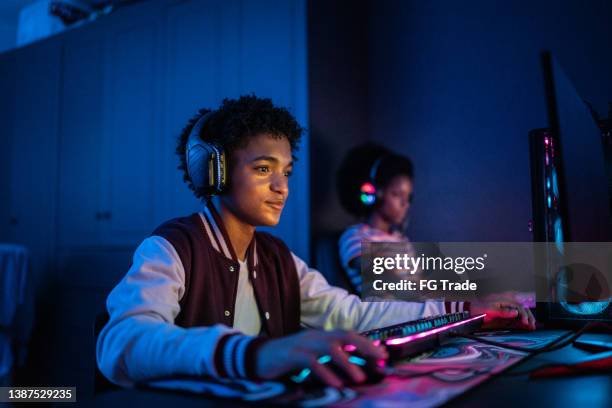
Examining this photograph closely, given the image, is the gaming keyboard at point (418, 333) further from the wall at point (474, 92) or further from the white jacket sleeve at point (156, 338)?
the wall at point (474, 92)

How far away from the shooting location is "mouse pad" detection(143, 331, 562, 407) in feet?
1.29

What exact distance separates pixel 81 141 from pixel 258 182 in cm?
176

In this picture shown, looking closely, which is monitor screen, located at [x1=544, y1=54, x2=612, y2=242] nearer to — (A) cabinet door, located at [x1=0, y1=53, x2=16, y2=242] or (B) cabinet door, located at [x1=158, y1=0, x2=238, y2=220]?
(B) cabinet door, located at [x1=158, y1=0, x2=238, y2=220]

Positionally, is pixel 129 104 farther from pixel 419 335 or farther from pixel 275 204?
pixel 419 335

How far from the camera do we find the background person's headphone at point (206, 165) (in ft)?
2.74

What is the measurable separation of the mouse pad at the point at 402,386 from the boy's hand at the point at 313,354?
0.04 ft

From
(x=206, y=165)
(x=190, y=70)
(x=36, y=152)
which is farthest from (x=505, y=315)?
(x=36, y=152)

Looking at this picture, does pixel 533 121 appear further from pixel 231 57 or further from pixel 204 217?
pixel 204 217

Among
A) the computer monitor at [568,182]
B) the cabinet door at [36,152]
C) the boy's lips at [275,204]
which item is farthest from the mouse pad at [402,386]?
the cabinet door at [36,152]

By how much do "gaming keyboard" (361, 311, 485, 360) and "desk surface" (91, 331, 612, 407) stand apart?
9cm

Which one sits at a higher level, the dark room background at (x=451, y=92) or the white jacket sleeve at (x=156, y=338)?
the dark room background at (x=451, y=92)

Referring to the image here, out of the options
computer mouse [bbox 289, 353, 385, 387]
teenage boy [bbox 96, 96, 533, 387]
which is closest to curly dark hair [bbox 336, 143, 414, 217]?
teenage boy [bbox 96, 96, 533, 387]

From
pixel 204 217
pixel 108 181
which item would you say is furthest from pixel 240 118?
pixel 108 181

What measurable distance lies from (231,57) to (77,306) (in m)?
1.25
